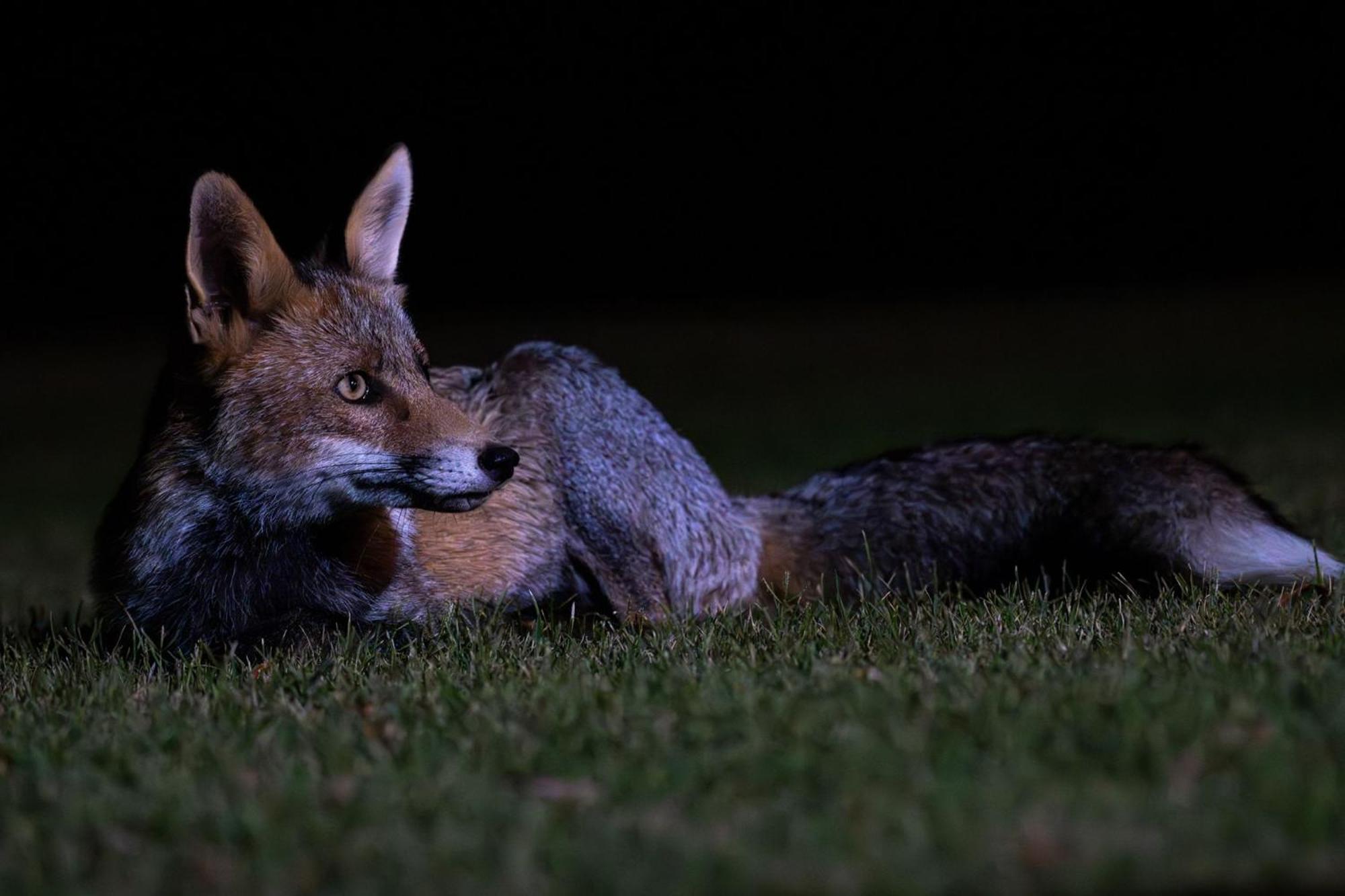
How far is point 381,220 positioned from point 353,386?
101 cm

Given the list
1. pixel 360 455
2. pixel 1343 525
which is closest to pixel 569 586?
pixel 360 455

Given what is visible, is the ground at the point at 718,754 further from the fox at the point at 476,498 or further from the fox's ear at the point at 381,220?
the fox's ear at the point at 381,220

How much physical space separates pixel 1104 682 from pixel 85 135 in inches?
1222

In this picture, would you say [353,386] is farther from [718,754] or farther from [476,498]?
[718,754]

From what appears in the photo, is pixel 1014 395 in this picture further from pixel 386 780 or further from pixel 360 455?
pixel 386 780

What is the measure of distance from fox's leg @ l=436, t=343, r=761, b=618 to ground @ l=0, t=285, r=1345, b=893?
0.49 metres

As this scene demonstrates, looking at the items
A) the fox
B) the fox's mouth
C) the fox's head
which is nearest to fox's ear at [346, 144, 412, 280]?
the fox

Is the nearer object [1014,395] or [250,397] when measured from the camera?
[250,397]

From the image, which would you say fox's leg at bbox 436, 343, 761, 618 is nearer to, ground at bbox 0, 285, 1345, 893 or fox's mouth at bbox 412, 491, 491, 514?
ground at bbox 0, 285, 1345, 893

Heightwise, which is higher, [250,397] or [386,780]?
[250,397]

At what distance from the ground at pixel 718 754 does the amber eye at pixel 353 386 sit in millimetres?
875

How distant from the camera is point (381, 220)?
5.58m

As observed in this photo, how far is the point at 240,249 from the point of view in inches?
193

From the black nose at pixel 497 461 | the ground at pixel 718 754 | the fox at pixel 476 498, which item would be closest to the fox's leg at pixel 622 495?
the fox at pixel 476 498
